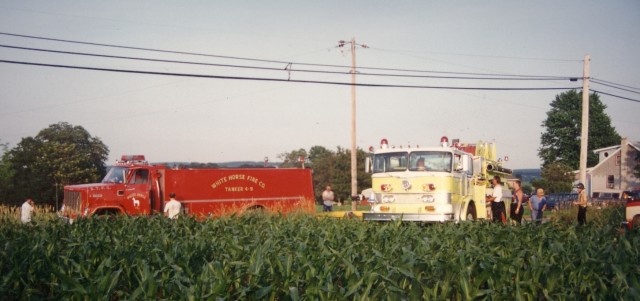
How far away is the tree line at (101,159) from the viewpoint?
2362 inches

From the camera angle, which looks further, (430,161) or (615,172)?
(615,172)

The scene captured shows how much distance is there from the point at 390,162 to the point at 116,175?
9.45 meters

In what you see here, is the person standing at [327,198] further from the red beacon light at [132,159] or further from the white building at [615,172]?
the white building at [615,172]

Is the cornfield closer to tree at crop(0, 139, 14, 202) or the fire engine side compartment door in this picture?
the fire engine side compartment door

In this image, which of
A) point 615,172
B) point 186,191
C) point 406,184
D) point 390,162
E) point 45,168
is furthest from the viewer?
point 615,172

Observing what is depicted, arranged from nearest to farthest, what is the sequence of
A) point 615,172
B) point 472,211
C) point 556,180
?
point 472,211 < point 556,180 < point 615,172

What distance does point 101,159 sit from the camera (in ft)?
246

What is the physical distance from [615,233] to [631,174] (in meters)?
64.9

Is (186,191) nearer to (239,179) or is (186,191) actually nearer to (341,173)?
(239,179)

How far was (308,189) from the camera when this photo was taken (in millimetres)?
22609

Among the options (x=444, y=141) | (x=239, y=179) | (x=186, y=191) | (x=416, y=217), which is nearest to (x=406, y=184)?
(x=416, y=217)

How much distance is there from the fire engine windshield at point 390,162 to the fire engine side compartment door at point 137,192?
7775 millimetres

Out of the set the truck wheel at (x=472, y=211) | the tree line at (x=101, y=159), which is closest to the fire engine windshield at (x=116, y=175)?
the truck wheel at (x=472, y=211)

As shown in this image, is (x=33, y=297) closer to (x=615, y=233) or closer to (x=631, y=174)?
(x=615, y=233)
